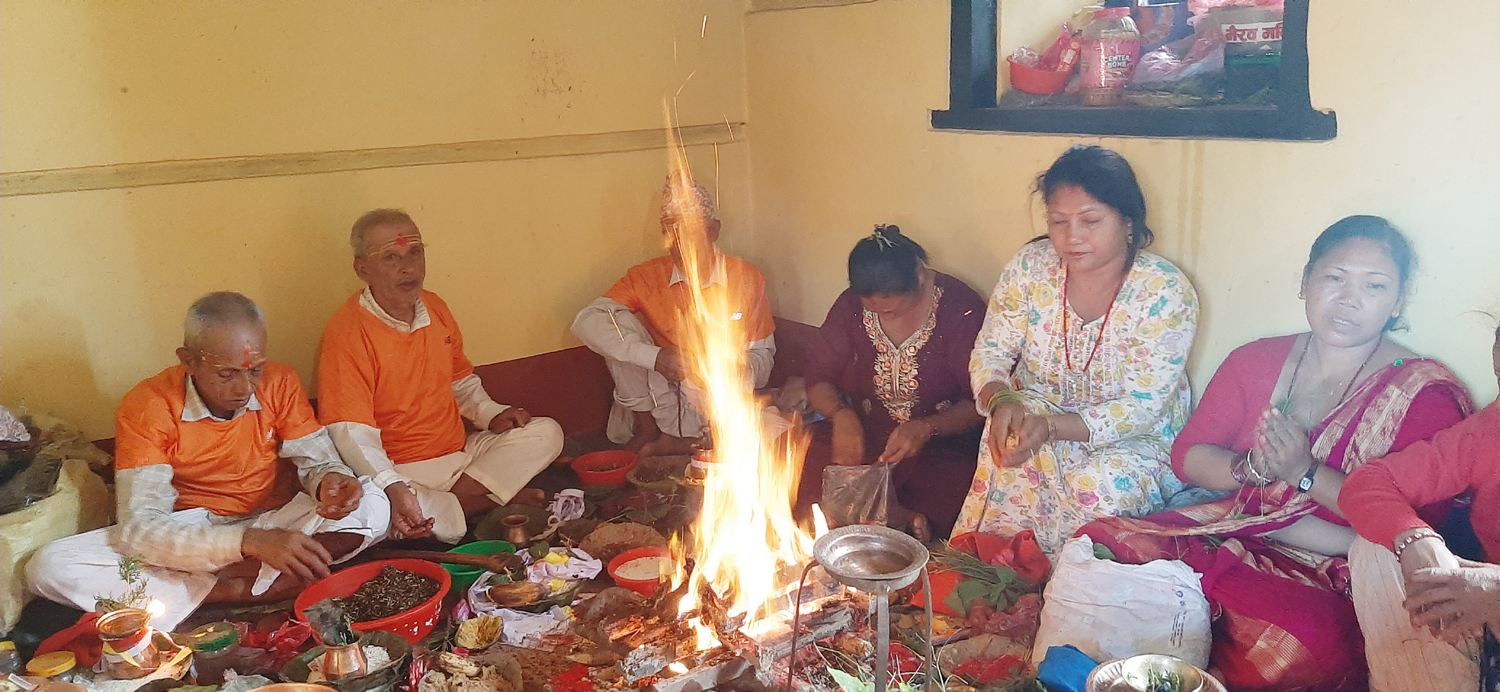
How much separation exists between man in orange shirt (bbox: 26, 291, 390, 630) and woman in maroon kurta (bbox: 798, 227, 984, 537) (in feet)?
7.33

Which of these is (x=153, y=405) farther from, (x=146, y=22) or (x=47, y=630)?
(x=146, y=22)

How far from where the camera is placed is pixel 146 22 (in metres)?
4.28

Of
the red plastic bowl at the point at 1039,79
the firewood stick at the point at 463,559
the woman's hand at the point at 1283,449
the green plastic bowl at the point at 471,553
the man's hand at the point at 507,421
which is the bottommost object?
the green plastic bowl at the point at 471,553

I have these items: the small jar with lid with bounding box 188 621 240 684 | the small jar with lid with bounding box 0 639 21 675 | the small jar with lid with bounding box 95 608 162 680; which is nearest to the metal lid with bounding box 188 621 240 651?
the small jar with lid with bounding box 188 621 240 684

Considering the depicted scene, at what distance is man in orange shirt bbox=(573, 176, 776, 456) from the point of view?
17.5 feet

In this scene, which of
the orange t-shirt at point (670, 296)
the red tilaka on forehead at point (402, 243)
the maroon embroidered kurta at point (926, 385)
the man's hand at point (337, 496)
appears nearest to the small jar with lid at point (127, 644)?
the man's hand at point (337, 496)

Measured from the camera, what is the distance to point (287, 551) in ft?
12.7

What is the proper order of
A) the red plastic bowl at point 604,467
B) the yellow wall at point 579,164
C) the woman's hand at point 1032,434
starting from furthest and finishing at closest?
the red plastic bowl at point 604,467
the woman's hand at point 1032,434
the yellow wall at point 579,164

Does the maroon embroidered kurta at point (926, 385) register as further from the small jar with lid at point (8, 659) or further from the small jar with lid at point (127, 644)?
the small jar with lid at point (8, 659)

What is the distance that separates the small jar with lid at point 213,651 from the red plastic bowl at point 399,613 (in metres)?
0.23

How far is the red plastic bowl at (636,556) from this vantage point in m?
3.95

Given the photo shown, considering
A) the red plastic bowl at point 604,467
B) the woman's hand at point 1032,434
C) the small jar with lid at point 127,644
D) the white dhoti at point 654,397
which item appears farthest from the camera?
the white dhoti at point 654,397

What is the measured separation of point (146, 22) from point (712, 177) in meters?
2.94

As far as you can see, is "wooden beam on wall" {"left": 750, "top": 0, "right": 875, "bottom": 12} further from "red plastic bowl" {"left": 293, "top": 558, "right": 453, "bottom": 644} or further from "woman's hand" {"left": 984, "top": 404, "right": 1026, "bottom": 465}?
"red plastic bowl" {"left": 293, "top": 558, "right": 453, "bottom": 644}
